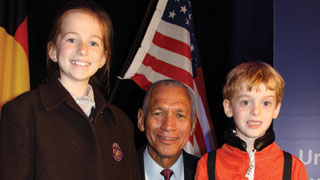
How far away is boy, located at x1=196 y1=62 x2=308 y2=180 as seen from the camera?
189 cm

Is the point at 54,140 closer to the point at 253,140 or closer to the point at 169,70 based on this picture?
the point at 253,140

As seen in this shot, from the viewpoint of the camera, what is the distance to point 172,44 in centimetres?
351

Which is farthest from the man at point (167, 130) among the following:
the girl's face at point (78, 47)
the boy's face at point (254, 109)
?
the girl's face at point (78, 47)

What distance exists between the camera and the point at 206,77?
4.14m

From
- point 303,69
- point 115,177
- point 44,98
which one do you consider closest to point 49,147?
point 44,98

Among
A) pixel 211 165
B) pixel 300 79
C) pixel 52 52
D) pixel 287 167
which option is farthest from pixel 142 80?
pixel 287 167

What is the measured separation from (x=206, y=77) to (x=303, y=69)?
4.33 feet

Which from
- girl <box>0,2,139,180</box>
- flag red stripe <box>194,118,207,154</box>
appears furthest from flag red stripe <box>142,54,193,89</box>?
girl <box>0,2,139,180</box>

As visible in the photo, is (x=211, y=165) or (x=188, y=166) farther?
(x=188, y=166)

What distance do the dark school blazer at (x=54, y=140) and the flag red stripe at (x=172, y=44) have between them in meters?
1.85

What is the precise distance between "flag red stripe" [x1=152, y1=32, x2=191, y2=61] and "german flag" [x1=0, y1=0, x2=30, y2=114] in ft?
4.00

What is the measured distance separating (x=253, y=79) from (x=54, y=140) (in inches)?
42.3

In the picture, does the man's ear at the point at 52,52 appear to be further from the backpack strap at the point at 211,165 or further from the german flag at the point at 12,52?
the german flag at the point at 12,52

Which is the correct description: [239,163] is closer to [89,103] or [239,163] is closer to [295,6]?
[89,103]
